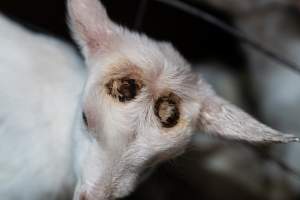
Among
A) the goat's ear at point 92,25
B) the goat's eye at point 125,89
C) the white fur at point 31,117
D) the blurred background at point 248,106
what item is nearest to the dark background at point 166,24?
the blurred background at point 248,106

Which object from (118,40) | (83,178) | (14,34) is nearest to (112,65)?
(118,40)

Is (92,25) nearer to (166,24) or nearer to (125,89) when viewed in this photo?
(125,89)

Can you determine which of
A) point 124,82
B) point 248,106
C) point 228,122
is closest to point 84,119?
point 124,82

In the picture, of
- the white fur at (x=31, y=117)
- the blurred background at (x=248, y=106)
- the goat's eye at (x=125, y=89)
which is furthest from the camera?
the blurred background at (x=248, y=106)

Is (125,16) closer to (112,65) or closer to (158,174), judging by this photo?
(158,174)

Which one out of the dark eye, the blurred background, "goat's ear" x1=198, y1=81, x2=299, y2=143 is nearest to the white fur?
the dark eye

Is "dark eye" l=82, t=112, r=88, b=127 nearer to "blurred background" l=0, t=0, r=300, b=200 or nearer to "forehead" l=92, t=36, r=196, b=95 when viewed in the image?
"forehead" l=92, t=36, r=196, b=95

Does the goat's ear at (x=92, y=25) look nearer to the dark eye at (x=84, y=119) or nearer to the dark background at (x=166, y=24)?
the dark eye at (x=84, y=119)
